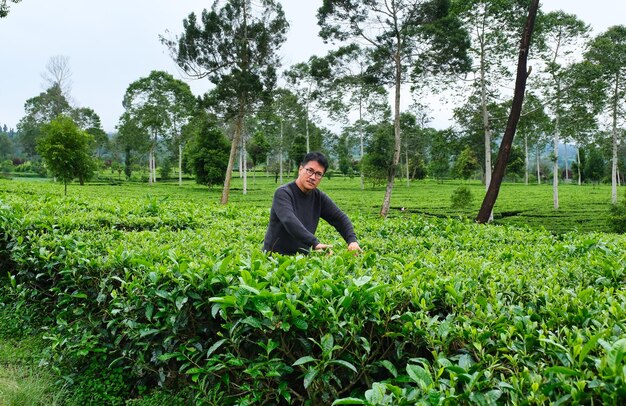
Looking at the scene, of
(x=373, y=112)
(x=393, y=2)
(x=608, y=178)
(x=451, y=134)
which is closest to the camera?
(x=393, y=2)

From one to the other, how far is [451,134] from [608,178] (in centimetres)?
4940

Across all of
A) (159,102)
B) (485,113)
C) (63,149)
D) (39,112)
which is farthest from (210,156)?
Answer: (39,112)

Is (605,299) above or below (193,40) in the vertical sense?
below

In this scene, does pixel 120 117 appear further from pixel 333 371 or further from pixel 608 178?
pixel 608 178

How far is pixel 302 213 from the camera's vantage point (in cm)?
359

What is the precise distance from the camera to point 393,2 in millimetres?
18891

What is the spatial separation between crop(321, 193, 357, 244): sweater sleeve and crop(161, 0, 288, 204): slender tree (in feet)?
65.7

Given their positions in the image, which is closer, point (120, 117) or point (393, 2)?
point (393, 2)

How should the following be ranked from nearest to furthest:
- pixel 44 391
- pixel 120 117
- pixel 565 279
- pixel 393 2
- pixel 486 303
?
pixel 486 303, pixel 565 279, pixel 44 391, pixel 393 2, pixel 120 117

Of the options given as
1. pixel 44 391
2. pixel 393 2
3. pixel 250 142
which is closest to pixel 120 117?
pixel 250 142

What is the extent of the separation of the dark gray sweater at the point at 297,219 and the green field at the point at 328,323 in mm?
335

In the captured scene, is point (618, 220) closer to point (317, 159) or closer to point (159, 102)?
point (317, 159)

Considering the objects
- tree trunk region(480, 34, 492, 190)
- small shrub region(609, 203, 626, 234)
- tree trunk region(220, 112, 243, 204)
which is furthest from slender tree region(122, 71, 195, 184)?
small shrub region(609, 203, 626, 234)

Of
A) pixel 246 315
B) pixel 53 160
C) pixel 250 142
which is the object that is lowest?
pixel 246 315
